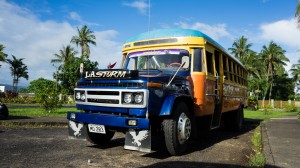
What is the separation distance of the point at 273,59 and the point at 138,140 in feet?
207

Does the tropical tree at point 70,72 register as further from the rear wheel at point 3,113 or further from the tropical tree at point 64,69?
the rear wheel at point 3,113

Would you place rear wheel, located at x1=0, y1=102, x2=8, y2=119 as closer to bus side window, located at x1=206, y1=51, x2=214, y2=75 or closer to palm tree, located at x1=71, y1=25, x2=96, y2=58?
bus side window, located at x1=206, y1=51, x2=214, y2=75

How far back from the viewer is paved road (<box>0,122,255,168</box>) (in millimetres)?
5039

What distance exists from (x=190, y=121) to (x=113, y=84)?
6.23 ft

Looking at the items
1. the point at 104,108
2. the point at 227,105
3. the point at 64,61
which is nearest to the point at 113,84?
the point at 104,108

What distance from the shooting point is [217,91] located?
7.83 metres

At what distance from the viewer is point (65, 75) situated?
50.9m

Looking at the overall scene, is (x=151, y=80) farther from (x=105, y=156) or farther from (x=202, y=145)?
(x=202, y=145)

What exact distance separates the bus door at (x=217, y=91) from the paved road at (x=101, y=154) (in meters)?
0.71

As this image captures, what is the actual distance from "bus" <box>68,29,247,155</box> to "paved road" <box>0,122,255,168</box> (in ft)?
1.05

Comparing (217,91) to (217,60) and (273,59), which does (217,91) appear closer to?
(217,60)

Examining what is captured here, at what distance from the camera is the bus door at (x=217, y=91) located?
7.78 metres

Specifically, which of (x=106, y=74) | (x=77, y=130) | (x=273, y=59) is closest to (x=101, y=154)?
(x=77, y=130)

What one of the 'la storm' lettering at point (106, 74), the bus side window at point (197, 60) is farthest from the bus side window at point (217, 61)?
the 'la storm' lettering at point (106, 74)
